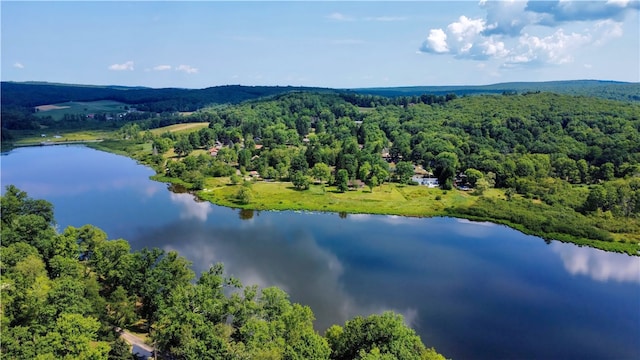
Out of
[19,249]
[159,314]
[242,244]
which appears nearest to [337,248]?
[242,244]

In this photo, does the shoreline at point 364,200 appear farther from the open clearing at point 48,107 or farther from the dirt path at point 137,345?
the open clearing at point 48,107

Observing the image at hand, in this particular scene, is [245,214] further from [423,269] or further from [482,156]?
[482,156]

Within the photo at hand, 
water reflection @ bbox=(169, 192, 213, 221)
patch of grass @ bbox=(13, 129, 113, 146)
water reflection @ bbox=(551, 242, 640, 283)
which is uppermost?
patch of grass @ bbox=(13, 129, 113, 146)

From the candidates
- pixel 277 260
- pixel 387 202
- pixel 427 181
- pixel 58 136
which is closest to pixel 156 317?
pixel 277 260

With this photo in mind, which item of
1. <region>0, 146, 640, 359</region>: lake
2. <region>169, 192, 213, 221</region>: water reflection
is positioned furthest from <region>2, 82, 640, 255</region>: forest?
<region>0, 146, 640, 359</region>: lake

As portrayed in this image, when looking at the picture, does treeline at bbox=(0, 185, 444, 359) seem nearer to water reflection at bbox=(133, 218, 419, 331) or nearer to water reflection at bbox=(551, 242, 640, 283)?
water reflection at bbox=(133, 218, 419, 331)

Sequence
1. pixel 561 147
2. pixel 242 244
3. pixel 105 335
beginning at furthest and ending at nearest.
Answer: pixel 561 147 → pixel 242 244 → pixel 105 335

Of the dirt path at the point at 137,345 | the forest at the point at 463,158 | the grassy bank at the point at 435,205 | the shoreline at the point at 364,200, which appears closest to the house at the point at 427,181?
the forest at the point at 463,158

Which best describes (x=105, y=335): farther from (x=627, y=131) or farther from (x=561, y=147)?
(x=627, y=131)
